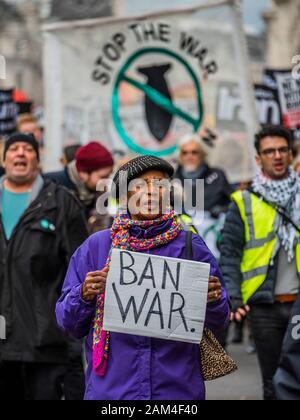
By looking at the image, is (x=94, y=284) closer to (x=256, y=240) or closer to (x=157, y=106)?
(x=256, y=240)

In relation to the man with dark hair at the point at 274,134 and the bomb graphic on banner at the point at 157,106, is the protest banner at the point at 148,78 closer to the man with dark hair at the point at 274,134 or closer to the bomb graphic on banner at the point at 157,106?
the bomb graphic on banner at the point at 157,106

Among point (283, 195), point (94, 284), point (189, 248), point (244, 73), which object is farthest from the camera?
point (244, 73)

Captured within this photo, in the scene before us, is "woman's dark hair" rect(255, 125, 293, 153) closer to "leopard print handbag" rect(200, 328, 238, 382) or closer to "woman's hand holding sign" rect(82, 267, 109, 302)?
"leopard print handbag" rect(200, 328, 238, 382)

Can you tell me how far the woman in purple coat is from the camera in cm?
442

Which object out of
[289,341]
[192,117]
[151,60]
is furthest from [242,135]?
[289,341]

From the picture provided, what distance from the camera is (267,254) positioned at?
21.0 feet

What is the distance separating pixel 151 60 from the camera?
10.4 meters

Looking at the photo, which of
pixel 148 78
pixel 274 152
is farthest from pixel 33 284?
pixel 148 78

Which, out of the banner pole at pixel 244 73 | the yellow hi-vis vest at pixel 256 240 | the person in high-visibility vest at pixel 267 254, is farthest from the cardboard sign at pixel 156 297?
the banner pole at pixel 244 73

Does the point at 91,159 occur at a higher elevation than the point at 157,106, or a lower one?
lower

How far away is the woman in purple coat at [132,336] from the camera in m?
4.42

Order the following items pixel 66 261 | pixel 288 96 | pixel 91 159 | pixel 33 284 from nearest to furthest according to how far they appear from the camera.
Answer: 1. pixel 33 284
2. pixel 66 261
3. pixel 91 159
4. pixel 288 96

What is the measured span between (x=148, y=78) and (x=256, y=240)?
4.13 meters
